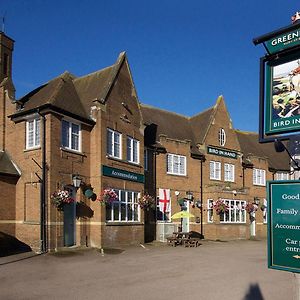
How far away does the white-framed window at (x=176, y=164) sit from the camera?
31.6m

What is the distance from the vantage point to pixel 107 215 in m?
23.6

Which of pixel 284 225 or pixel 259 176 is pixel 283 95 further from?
pixel 259 176

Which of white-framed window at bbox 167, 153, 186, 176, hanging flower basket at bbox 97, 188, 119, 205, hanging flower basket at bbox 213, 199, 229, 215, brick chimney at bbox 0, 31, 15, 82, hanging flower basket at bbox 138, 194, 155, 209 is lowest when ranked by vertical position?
hanging flower basket at bbox 213, 199, 229, 215

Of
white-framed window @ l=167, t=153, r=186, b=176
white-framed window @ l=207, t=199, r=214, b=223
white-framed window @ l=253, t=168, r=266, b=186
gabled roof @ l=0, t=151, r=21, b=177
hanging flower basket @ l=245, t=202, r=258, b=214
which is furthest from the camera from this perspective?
white-framed window @ l=253, t=168, r=266, b=186

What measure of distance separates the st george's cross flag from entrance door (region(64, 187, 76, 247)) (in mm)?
9360

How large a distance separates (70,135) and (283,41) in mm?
17084

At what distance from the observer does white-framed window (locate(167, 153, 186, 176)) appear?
31.6 meters

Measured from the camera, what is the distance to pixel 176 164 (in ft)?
105

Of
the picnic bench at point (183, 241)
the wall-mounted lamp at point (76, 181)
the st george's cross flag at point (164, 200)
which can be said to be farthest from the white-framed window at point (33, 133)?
the st george's cross flag at point (164, 200)

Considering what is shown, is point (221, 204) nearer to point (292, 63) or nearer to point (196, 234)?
point (196, 234)

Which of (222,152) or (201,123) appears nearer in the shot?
(222,152)

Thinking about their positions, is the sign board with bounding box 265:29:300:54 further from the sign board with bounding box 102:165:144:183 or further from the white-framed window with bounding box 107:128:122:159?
the white-framed window with bounding box 107:128:122:159

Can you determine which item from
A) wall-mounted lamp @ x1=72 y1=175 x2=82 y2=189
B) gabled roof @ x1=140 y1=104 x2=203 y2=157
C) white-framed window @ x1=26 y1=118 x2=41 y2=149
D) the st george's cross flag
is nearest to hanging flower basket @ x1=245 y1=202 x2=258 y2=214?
gabled roof @ x1=140 y1=104 x2=203 y2=157

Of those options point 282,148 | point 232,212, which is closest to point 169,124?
point 232,212
